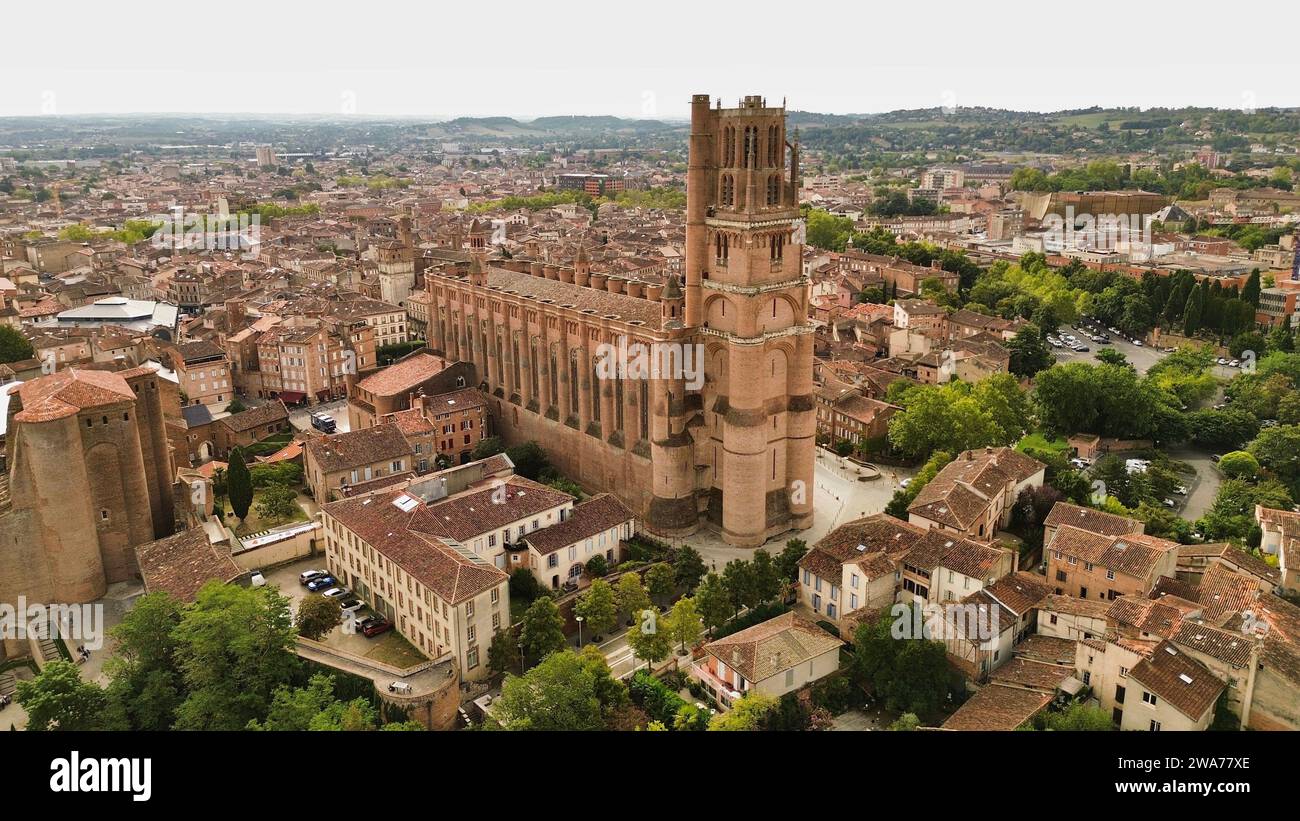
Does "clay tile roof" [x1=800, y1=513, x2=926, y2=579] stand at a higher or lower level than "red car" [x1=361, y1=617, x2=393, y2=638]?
higher

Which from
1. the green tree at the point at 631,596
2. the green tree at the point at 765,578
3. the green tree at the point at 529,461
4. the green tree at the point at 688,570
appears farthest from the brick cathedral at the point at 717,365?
the green tree at the point at 631,596

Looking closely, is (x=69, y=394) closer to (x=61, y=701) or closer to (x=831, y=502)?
(x=61, y=701)

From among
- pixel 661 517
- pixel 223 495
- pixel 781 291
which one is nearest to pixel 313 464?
pixel 223 495

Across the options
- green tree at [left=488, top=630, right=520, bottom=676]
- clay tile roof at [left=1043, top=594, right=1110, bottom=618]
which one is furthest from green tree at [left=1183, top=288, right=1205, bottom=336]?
green tree at [left=488, top=630, right=520, bottom=676]

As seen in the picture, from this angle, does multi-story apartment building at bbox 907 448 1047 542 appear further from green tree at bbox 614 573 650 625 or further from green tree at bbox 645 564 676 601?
green tree at bbox 614 573 650 625

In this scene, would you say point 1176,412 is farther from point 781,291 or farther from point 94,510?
point 94,510

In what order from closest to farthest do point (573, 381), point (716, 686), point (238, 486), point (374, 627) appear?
1. point (716, 686)
2. point (374, 627)
3. point (238, 486)
4. point (573, 381)

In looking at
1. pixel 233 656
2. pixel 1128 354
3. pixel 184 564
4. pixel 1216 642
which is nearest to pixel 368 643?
pixel 233 656

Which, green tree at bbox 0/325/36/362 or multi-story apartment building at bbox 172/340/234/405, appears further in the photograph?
green tree at bbox 0/325/36/362
